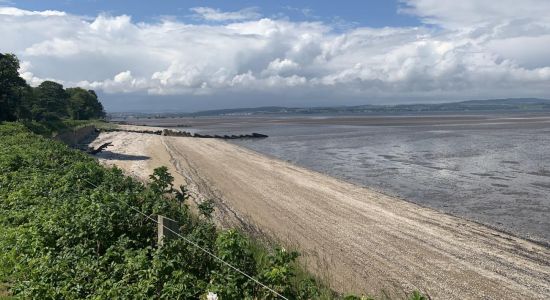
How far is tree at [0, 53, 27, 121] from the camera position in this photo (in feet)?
183

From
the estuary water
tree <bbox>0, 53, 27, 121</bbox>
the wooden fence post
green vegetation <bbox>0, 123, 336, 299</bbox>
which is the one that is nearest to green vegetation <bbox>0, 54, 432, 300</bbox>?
green vegetation <bbox>0, 123, 336, 299</bbox>

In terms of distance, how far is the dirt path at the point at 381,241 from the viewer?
1455 cm

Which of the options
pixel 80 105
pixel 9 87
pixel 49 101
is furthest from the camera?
pixel 80 105

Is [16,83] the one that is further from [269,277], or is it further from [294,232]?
[269,277]

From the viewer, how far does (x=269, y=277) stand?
785 cm

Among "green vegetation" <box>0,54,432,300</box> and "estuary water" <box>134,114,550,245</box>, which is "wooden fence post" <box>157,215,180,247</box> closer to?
"green vegetation" <box>0,54,432,300</box>

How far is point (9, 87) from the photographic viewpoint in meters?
57.1

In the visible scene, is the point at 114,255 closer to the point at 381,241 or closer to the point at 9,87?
the point at 381,241

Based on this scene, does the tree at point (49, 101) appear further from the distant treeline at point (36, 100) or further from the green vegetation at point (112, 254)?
the green vegetation at point (112, 254)

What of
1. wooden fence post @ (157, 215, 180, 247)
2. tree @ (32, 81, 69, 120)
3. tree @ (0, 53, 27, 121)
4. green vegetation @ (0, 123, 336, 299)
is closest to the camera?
green vegetation @ (0, 123, 336, 299)

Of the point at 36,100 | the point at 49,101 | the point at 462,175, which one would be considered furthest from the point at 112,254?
the point at 49,101

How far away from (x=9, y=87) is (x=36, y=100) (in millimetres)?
37148

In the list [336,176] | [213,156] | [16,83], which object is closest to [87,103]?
[16,83]

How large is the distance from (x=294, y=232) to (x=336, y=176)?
17538 millimetres
